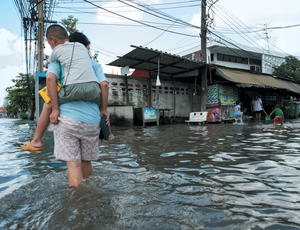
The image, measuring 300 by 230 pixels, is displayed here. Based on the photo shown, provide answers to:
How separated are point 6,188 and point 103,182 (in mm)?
1126

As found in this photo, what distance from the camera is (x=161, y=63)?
41.1 feet

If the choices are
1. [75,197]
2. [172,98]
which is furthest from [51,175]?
[172,98]

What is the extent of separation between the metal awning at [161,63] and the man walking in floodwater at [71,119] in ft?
26.0

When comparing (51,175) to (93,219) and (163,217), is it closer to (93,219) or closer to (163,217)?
(93,219)

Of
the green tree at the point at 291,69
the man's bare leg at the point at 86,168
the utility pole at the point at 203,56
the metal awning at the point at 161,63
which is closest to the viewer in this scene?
the man's bare leg at the point at 86,168

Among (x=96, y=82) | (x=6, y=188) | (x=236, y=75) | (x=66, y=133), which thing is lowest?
(x=6, y=188)

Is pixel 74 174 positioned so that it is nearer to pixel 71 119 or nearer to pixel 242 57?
pixel 71 119

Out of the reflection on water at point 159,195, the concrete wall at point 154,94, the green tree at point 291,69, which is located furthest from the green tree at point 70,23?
the green tree at point 291,69

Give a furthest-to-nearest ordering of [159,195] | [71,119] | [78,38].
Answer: [78,38], [159,195], [71,119]

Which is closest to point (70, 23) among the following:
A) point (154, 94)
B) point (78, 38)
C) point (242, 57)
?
point (154, 94)

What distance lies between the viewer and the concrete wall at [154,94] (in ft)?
42.1

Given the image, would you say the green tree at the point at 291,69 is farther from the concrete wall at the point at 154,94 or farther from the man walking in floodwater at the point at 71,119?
the man walking in floodwater at the point at 71,119

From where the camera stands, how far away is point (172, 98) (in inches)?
594

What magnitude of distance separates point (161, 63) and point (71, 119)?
11169 mm
